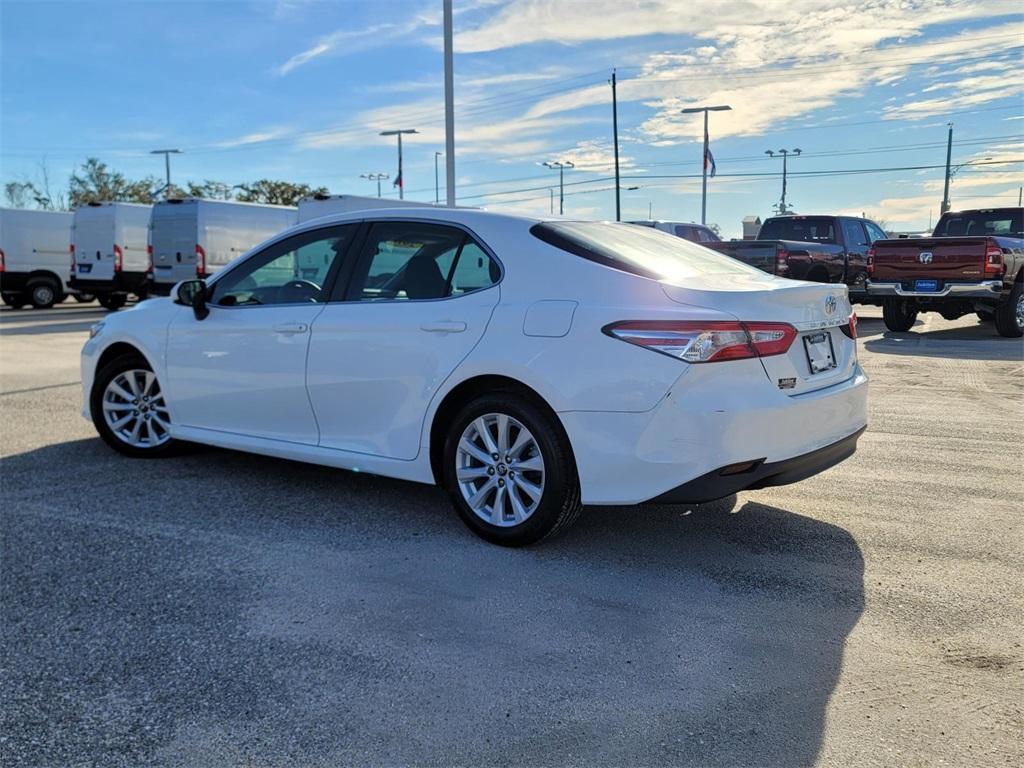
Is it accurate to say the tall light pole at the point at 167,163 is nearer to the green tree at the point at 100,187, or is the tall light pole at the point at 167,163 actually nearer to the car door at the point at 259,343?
the green tree at the point at 100,187

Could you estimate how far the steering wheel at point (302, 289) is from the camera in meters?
4.86

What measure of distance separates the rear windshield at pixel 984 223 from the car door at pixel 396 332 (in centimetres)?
1252

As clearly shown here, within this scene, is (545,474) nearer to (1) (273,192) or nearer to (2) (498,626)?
(2) (498,626)

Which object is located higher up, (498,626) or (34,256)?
(34,256)

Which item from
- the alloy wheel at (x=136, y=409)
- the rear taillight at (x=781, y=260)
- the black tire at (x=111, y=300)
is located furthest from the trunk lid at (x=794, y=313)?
the black tire at (x=111, y=300)

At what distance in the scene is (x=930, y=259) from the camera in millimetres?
13000

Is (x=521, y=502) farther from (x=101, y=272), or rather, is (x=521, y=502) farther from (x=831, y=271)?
(x=101, y=272)

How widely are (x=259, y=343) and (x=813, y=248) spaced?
12.8m

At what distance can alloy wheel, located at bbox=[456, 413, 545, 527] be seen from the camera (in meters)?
3.97

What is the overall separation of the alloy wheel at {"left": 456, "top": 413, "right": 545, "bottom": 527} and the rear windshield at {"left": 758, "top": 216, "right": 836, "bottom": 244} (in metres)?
13.6

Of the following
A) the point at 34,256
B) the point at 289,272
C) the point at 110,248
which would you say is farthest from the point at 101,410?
the point at 34,256

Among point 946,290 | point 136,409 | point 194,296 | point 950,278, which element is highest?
point 950,278

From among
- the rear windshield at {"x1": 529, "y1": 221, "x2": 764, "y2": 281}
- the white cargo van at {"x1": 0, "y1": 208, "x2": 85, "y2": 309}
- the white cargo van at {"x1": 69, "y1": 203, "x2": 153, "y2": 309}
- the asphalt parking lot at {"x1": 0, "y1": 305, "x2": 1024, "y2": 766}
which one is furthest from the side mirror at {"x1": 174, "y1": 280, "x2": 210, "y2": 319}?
the white cargo van at {"x1": 0, "y1": 208, "x2": 85, "y2": 309}

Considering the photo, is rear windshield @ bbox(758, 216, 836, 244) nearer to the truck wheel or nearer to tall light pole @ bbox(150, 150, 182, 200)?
the truck wheel
